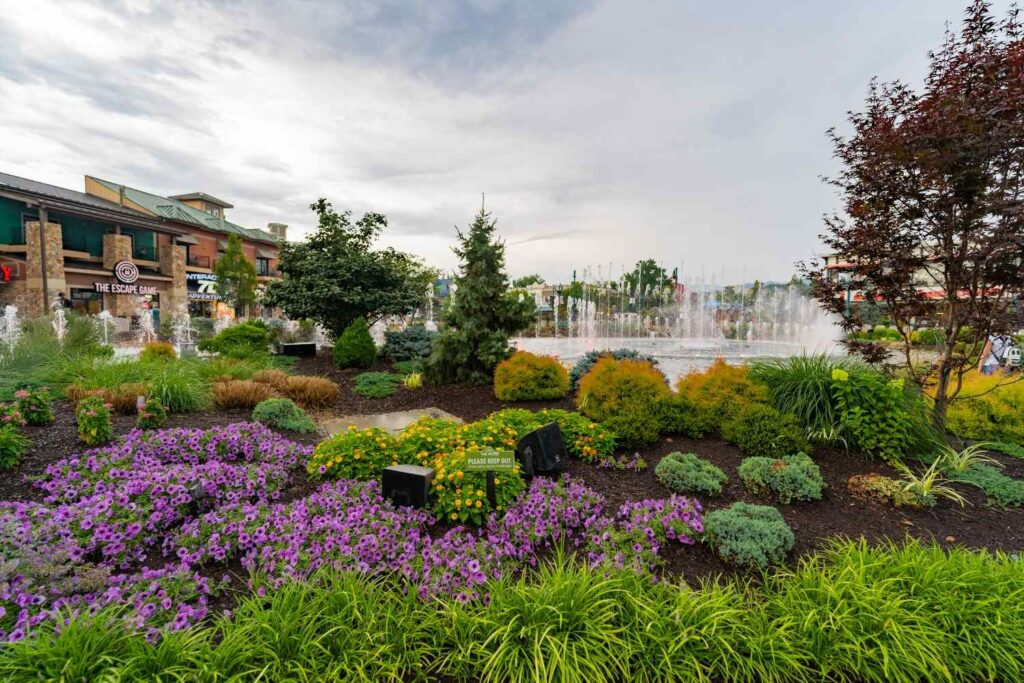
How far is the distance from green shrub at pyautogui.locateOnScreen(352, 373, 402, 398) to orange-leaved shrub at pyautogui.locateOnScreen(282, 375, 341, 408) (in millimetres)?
923

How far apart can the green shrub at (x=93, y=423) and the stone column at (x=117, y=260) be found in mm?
29414

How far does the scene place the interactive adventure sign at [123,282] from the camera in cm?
2595

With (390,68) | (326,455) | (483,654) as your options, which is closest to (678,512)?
(483,654)

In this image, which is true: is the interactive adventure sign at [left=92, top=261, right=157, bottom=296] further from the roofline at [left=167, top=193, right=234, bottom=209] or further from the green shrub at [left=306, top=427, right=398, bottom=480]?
the green shrub at [left=306, top=427, right=398, bottom=480]

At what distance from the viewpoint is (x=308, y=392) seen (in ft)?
24.3

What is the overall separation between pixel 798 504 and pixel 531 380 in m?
3.95

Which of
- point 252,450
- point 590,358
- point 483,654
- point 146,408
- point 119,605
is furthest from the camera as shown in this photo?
point 590,358

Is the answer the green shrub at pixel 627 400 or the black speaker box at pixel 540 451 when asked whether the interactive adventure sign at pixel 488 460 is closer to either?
the black speaker box at pixel 540 451

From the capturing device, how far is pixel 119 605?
2.13 m

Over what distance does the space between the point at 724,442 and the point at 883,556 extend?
2379mm

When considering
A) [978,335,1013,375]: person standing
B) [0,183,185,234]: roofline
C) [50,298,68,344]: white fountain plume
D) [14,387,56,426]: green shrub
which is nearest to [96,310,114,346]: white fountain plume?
[50,298,68,344]: white fountain plume

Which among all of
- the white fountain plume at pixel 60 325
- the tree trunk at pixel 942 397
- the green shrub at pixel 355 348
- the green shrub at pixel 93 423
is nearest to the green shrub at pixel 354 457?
the green shrub at pixel 93 423

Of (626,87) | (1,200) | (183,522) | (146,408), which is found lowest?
(183,522)

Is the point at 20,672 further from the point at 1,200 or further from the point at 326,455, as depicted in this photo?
the point at 1,200
